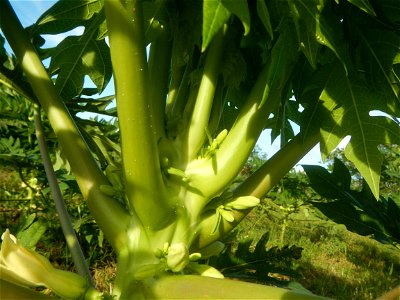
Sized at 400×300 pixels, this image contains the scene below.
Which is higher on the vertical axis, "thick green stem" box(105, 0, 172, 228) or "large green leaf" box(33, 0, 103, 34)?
"large green leaf" box(33, 0, 103, 34)

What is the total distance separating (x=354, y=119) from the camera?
3.00 ft

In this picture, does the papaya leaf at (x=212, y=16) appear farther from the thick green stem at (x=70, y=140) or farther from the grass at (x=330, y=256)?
the grass at (x=330, y=256)

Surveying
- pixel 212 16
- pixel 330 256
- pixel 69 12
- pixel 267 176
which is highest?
pixel 69 12

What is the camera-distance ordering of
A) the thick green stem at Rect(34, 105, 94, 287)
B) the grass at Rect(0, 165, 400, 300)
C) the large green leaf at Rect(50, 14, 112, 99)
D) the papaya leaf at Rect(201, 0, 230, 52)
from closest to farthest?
the papaya leaf at Rect(201, 0, 230, 52) → the thick green stem at Rect(34, 105, 94, 287) → the large green leaf at Rect(50, 14, 112, 99) → the grass at Rect(0, 165, 400, 300)

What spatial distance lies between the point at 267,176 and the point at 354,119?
0.73 feet

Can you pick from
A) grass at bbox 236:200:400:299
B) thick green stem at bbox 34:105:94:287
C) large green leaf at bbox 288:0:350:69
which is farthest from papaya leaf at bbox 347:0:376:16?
grass at bbox 236:200:400:299

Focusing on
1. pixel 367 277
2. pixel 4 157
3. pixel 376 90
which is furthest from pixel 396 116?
pixel 367 277

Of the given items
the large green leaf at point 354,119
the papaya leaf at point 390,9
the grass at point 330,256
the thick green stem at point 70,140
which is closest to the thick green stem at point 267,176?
the large green leaf at point 354,119

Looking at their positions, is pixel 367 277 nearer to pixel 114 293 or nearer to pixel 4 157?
pixel 4 157

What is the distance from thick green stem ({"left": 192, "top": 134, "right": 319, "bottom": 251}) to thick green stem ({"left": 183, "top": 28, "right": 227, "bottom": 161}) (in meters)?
0.13

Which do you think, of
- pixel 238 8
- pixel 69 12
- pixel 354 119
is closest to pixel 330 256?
pixel 354 119

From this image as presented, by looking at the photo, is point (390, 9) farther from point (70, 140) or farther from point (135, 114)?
point (70, 140)

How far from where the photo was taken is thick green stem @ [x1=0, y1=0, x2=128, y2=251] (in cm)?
78

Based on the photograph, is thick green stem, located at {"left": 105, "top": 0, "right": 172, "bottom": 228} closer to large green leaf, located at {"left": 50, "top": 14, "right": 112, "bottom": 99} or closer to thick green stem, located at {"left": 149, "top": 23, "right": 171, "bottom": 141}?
thick green stem, located at {"left": 149, "top": 23, "right": 171, "bottom": 141}
